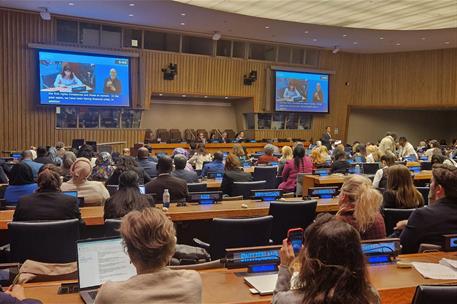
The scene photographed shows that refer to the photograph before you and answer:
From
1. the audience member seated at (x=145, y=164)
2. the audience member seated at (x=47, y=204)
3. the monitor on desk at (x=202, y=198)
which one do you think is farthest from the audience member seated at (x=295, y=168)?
the audience member seated at (x=47, y=204)

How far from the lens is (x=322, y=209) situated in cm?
501

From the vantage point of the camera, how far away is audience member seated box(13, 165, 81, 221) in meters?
3.76

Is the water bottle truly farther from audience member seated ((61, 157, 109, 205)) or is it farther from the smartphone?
the smartphone

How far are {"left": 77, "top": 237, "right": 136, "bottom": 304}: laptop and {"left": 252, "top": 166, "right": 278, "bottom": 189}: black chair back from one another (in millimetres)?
5482

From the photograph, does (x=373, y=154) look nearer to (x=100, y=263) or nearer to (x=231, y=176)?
(x=231, y=176)

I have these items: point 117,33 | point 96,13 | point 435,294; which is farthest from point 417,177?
point 117,33

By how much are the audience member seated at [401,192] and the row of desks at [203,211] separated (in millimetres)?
769

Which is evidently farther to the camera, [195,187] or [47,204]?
[195,187]

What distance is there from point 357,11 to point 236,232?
471 inches

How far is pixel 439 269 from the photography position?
2.62 metres

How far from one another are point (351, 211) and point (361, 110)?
19651mm

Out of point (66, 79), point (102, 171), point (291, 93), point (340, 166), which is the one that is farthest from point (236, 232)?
point (291, 93)

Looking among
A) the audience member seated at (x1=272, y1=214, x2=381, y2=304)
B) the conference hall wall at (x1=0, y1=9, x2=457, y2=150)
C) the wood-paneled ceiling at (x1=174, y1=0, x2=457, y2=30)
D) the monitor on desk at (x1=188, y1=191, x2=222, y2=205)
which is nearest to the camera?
the audience member seated at (x1=272, y1=214, x2=381, y2=304)

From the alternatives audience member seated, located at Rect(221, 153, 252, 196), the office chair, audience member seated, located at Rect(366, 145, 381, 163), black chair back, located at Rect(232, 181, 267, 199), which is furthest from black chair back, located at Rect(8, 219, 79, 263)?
audience member seated, located at Rect(366, 145, 381, 163)
